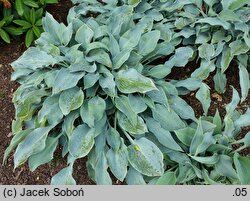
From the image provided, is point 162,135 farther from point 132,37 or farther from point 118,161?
point 132,37

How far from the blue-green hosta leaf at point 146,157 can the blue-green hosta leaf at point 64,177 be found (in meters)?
0.42

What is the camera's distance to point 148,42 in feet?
12.1

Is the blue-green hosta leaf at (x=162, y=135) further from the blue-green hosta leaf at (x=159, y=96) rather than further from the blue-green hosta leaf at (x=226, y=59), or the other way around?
the blue-green hosta leaf at (x=226, y=59)

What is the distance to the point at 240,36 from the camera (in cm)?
378

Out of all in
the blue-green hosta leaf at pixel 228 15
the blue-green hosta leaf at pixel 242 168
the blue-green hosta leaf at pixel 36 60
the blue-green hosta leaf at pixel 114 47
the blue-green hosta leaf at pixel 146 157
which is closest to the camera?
the blue-green hosta leaf at pixel 242 168

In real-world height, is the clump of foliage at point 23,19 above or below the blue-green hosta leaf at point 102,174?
above

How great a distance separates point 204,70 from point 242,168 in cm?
91

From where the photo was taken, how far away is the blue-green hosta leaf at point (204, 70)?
144 inches

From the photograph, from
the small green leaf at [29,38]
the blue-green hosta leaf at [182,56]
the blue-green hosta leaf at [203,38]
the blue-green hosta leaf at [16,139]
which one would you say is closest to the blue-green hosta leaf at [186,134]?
the blue-green hosta leaf at [182,56]

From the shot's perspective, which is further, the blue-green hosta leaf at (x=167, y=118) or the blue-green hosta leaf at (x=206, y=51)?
the blue-green hosta leaf at (x=206, y=51)

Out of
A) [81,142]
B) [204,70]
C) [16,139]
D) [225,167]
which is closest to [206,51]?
[204,70]

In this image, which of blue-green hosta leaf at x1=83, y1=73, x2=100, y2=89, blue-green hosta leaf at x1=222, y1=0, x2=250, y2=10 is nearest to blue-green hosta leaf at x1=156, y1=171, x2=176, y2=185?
blue-green hosta leaf at x1=83, y1=73, x2=100, y2=89

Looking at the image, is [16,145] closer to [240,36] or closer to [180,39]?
[180,39]
